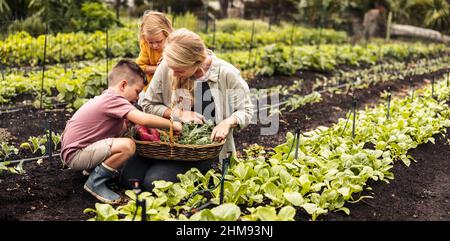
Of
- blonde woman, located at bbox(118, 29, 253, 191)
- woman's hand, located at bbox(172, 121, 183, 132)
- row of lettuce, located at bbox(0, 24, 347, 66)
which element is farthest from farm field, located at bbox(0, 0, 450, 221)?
row of lettuce, located at bbox(0, 24, 347, 66)

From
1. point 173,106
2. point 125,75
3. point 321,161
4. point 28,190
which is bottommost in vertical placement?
point 28,190

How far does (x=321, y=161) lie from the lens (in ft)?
12.2

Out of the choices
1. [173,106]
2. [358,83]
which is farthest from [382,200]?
[358,83]

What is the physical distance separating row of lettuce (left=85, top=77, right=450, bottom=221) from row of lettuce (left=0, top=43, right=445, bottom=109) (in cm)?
246

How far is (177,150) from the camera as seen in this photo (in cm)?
344

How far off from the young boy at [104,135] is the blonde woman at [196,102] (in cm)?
22

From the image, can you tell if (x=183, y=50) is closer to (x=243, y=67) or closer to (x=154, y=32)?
(x=154, y=32)

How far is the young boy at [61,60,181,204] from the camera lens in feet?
11.1

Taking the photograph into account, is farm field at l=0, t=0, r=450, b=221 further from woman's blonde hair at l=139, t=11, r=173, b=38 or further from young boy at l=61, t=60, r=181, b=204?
woman's blonde hair at l=139, t=11, r=173, b=38

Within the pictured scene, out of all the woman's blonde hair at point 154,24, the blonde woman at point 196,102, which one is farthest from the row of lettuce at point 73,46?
the blonde woman at point 196,102

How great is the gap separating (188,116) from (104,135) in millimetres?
578

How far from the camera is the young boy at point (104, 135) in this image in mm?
3398

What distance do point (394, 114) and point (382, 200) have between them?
6.62 ft
